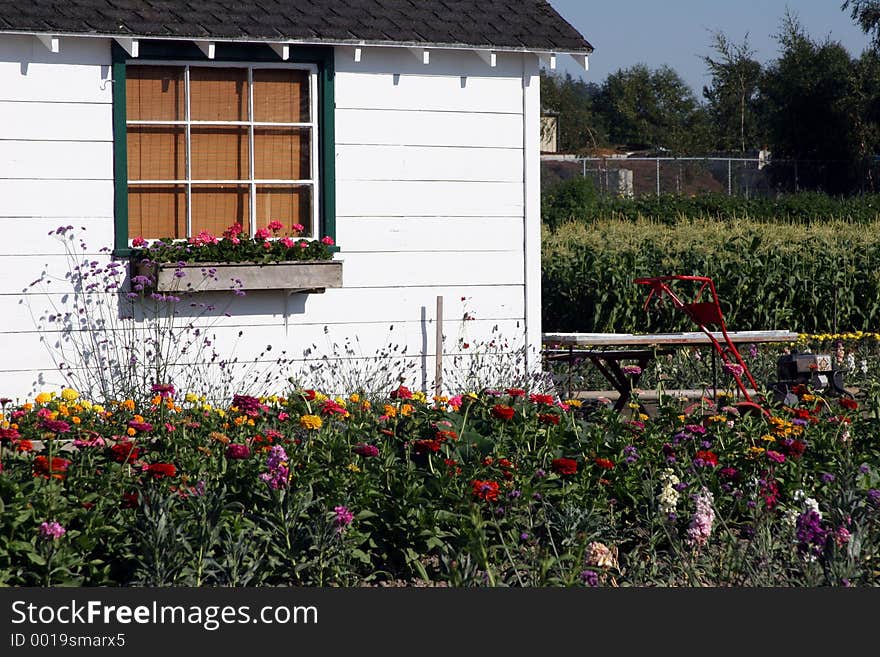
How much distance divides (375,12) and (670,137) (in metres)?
53.3

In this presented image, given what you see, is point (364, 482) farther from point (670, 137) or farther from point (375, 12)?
point (670, 137)

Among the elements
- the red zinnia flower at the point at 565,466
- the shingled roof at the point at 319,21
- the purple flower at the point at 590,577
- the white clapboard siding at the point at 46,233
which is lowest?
the purple flower at the point at 590,577

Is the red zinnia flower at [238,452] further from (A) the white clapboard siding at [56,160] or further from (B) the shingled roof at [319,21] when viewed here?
(B) the shingled roof at [319,21]

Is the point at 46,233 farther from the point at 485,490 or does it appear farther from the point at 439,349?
the point at 485,490

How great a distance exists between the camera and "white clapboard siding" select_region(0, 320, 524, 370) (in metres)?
7.54

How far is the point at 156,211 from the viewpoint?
791 cm

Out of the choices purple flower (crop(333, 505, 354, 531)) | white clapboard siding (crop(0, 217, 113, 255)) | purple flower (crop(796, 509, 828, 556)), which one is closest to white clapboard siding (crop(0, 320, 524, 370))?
white clapboard siding (crop(0, 217, 113, 255))

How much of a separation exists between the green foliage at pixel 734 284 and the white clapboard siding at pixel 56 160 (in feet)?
18.2

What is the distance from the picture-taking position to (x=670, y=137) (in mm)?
59844

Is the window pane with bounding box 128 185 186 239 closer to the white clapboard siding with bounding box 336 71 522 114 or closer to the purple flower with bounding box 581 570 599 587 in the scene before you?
the white clapboard siding with bounding box 336 71 522 114

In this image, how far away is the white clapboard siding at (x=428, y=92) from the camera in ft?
26.8

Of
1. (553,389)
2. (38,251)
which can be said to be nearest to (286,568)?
(38,251)

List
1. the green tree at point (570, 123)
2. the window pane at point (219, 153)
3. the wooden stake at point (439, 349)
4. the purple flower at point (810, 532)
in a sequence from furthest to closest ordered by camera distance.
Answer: the green tree at point (570, 123) → the wooden stake at point (439, 349) → the window pane at point (219, 153) → the purple flower at point (810, 532)

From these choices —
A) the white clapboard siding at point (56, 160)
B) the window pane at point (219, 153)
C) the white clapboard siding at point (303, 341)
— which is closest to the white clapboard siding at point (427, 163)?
the window pane at point (219, 153)
